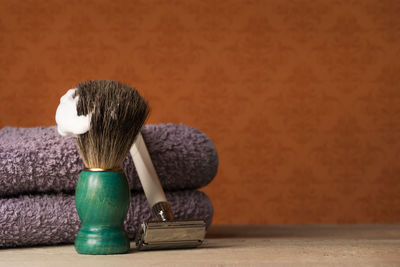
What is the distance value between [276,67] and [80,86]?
3.50ft

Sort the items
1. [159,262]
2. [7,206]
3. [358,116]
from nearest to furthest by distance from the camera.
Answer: [159,262] → [7,206] → [358,116]

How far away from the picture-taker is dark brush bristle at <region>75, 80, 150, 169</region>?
649 mm

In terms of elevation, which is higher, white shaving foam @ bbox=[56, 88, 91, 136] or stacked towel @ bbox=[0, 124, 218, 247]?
white shaving foam @ bbox=[56, 88, 91, 136]

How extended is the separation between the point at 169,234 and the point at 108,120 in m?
0.15

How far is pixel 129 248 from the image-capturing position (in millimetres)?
683

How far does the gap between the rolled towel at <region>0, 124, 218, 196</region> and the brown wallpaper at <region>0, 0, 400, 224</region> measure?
0.82 m

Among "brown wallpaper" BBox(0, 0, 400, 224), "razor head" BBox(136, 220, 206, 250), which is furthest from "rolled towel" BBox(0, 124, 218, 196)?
"brown wallpaper" BBox(0, 0, 400, 224)

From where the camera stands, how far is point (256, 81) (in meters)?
1.67

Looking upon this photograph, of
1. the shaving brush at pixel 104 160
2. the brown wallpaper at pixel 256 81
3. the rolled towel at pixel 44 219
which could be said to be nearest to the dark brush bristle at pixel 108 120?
the shaving brush at pixel 104 160

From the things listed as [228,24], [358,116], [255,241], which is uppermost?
[228,24]

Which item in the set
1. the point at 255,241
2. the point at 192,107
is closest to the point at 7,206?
the point at 255,241

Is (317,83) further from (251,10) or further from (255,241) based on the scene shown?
(255,241)

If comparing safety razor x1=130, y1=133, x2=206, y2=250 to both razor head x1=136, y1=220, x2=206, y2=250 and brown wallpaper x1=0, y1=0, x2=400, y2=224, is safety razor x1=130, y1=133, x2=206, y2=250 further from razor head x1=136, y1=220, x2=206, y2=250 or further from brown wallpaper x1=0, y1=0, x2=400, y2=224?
brown wallpaper x1=0, y1=0, x2=400, y2=224

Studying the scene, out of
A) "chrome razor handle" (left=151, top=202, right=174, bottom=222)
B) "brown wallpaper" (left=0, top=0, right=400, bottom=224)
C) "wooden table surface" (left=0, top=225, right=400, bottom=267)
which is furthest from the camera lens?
"brown wallpaper" (left=0, top=0, right=400, bottom=224)
